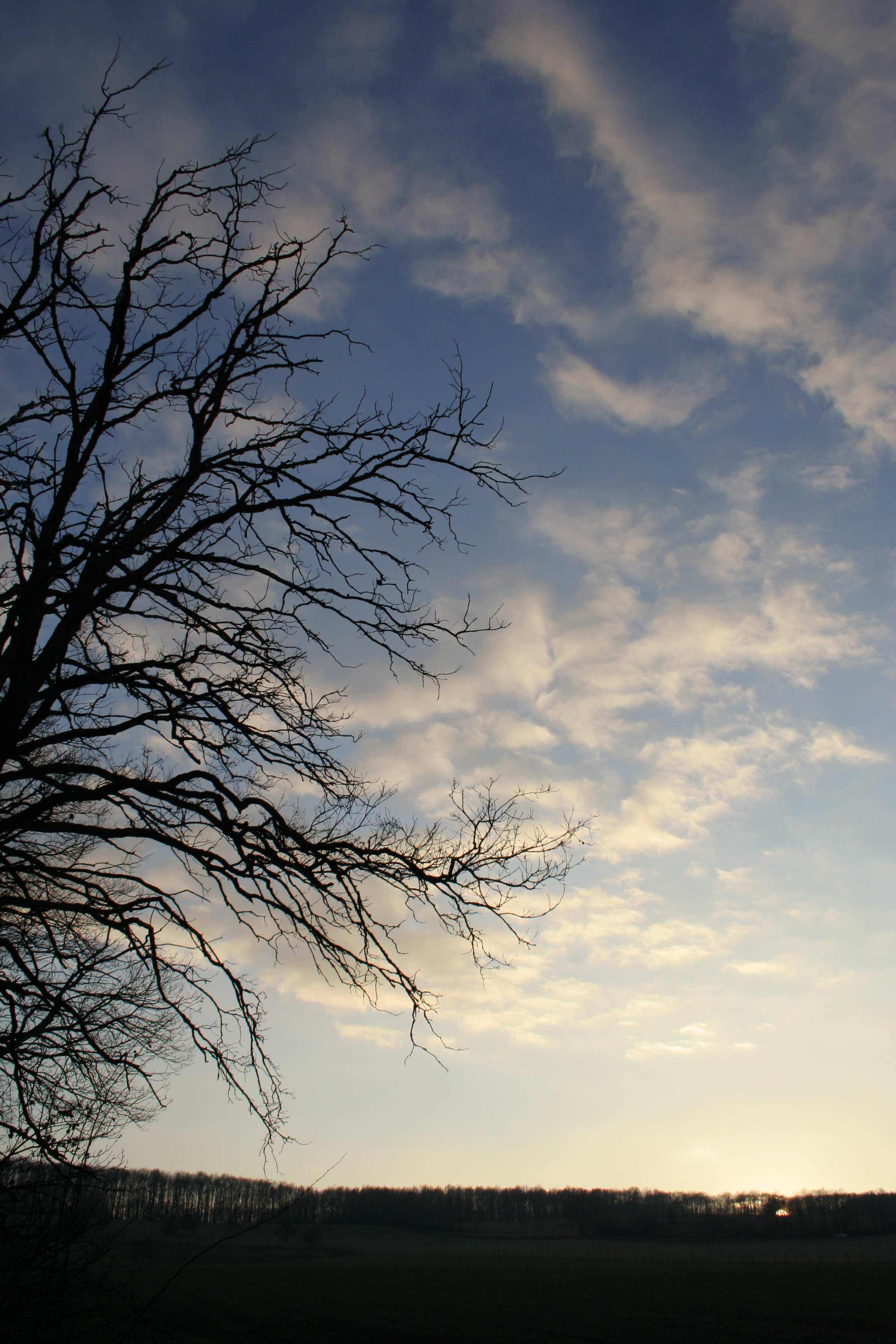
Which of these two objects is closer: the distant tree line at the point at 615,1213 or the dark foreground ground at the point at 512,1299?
the dark foreground ground at the point at 512,1299

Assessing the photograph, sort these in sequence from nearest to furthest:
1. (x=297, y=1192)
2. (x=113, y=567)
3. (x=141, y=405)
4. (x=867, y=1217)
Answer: (x=297, y=1192) < (x=113, y=567) < (x=141, y=405) < (x=867, y=1217)

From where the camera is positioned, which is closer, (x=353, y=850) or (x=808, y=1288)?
(x=353, y=850)

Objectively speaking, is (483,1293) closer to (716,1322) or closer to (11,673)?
(716,1322)

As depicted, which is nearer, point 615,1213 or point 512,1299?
point 512,1299

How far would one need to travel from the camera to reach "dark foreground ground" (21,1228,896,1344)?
34781mm

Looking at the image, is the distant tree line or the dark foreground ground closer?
the dark foreground ground

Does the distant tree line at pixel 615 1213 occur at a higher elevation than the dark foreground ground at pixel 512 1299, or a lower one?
lower

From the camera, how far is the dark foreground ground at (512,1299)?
34781 mm

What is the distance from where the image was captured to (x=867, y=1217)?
423ft

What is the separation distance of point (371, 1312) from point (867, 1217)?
120m

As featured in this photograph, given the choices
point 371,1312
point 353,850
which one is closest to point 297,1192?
point 353,850

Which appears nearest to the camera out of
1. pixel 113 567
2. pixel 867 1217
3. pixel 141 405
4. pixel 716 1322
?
pixel 113 567

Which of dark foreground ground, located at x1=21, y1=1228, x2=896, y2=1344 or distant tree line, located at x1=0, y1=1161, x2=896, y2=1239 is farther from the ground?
dark foreground ground, located at x1=21, y1=1228, x2=896, y2=1344

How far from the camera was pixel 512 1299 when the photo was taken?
49.1m
